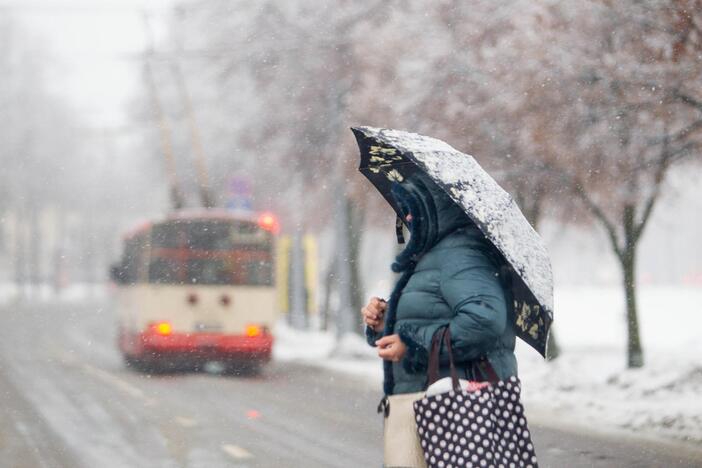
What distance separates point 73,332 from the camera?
1407 inches

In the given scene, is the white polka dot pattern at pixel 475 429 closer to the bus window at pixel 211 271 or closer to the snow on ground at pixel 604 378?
the snow on ground at pixel 604 378

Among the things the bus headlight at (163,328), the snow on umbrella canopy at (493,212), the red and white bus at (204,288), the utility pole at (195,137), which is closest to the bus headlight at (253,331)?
the red and white bus at (204,288)

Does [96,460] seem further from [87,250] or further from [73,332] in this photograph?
[87,250]

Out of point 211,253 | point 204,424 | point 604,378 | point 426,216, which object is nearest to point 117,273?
point 211,253

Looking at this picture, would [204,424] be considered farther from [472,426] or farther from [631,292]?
[472,426]

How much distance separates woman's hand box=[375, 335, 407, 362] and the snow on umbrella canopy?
46 cm

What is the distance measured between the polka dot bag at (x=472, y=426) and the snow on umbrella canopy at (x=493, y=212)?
0.33 meters

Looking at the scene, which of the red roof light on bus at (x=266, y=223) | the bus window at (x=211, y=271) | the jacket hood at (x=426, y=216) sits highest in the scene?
the red roof light on bus at (x=266, y=223)

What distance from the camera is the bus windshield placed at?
64.2 feet

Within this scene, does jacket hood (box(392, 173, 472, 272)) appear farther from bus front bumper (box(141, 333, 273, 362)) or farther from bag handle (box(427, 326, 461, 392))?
bus front bumper (box(141, 333, 273, 362))

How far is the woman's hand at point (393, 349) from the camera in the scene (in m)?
4.05

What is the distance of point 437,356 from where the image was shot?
3.98 meters

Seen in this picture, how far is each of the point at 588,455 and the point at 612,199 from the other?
6546 mm

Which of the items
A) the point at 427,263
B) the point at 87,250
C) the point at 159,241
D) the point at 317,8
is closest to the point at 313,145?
the point at 317,8
